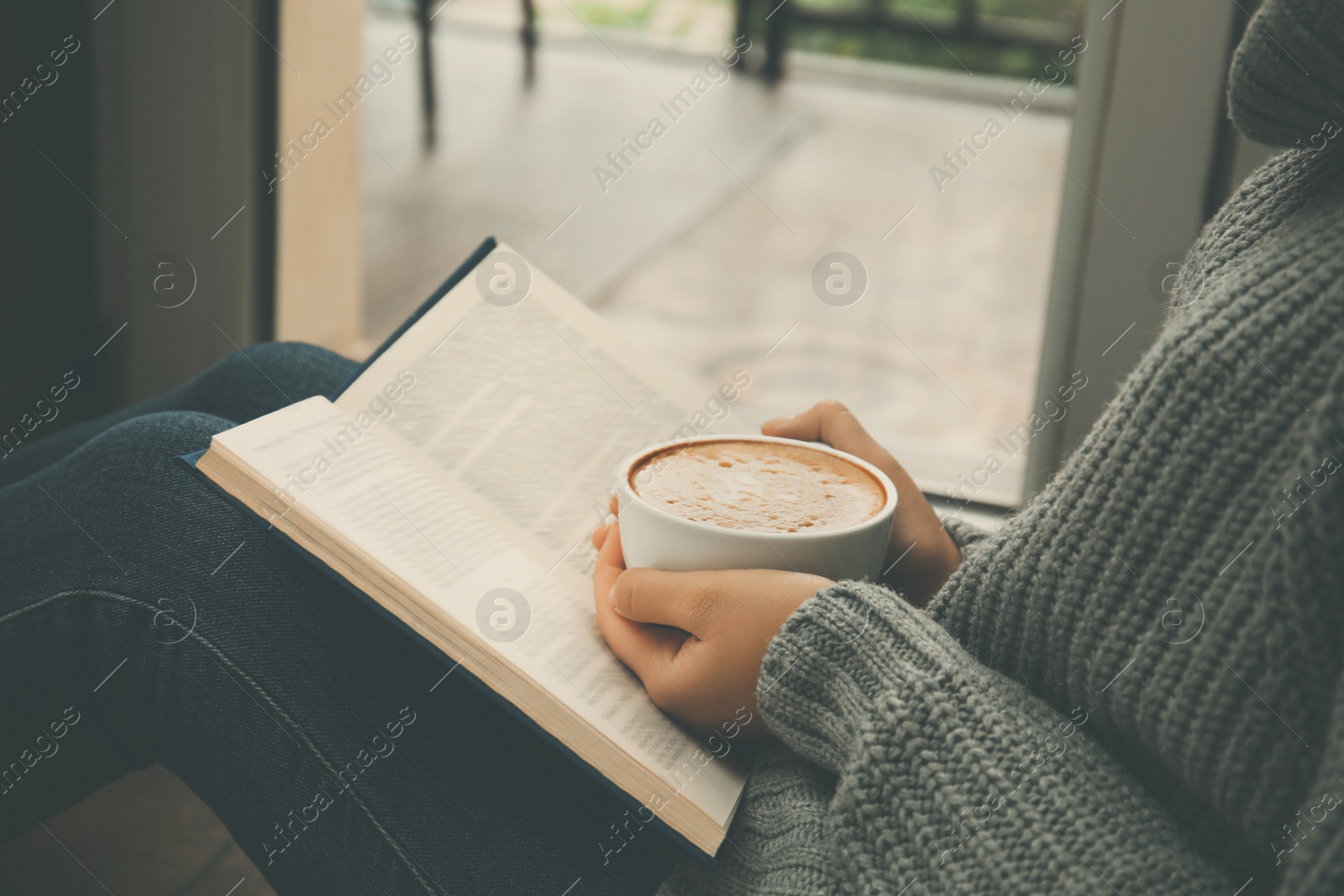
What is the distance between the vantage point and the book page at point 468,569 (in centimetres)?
48

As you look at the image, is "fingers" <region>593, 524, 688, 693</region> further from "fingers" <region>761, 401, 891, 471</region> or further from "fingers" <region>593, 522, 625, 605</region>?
"fingers" <region>761, 401, 891, 471</region>

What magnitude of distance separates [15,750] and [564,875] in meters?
0.31

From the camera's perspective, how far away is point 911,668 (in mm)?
447

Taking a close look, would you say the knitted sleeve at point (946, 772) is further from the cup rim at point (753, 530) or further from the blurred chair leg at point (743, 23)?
the blurred chair leg at point (743, 23)

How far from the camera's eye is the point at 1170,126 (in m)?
0.99

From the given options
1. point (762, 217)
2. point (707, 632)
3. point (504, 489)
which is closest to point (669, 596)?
point (707, 632)

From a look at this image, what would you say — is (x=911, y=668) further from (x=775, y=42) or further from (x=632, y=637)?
(x=775, y=42)

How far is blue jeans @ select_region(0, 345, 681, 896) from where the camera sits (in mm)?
509

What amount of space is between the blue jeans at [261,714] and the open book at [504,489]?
60 millimetres

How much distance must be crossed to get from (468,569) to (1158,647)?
0.30m

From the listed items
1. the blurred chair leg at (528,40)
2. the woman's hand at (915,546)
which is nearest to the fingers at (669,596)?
the woman's hand at (915,546)

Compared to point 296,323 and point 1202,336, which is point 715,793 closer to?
point 1202,336

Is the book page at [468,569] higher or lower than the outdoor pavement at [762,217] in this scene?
higher

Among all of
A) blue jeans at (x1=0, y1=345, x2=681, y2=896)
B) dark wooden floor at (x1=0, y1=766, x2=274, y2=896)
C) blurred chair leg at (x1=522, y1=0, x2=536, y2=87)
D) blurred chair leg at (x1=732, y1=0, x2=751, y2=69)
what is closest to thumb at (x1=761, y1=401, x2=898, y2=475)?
blue jeans at (x1=0, y1=345, x2=681, y2=896)
